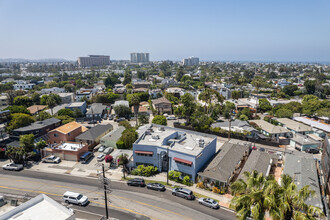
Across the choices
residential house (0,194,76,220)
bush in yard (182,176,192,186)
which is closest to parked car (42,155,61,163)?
residential house (0,194,76,220)

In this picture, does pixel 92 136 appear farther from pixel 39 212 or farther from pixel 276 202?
pixel 276 202

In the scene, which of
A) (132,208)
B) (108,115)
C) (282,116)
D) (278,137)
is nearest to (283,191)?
(132,208)

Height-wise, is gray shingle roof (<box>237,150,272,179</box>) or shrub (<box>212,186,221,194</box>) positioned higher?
gray shingle roof (<box>237,150,272,179</box>)

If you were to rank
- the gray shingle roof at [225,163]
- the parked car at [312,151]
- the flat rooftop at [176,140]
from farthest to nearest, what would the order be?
the parked car at [312,151]
the flat rooftop at [176,140]
the gray shingle roof at [225,163]

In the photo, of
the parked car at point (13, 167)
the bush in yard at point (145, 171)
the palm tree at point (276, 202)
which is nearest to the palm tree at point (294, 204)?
the palm tree at point (276, 202)

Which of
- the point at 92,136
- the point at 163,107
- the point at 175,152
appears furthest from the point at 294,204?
the point at 163,107

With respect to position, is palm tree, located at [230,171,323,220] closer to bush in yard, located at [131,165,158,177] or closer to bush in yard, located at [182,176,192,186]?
bush in yard, located at [182,176,192,186]

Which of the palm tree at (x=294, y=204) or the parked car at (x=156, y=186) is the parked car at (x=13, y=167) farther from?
the palm tree at (x=294, y=204)
